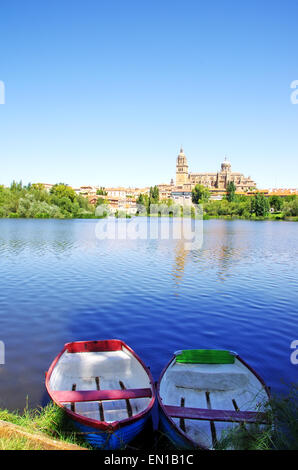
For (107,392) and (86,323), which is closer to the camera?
(107,392)

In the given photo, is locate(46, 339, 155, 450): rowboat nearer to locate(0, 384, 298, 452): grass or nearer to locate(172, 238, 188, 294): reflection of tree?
locate(0, 384, 298, 452): grass

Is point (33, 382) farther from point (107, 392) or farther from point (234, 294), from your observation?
point (234, 294)

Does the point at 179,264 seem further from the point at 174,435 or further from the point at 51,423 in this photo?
the point at 174,435

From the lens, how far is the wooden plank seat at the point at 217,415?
18.3 ft

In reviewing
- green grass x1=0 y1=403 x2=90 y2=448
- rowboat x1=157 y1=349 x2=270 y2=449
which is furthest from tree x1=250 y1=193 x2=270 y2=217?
green grass x1=0 y1=403 x2=90 y2=448

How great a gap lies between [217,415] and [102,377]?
269cm

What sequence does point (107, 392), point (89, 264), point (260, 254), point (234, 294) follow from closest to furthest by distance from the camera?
point (107, 392), point (234, 294), point (89, 264), point (260, 254)

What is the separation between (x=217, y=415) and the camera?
5.65m

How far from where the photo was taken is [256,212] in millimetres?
111188

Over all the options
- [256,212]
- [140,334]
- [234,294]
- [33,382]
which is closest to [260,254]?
[234,294]

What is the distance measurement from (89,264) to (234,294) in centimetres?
1051

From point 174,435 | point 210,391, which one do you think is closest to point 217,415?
point 174,435

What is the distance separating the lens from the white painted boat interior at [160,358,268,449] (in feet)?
18.5

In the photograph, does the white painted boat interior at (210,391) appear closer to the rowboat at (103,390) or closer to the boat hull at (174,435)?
the boat hull at (174,435)
